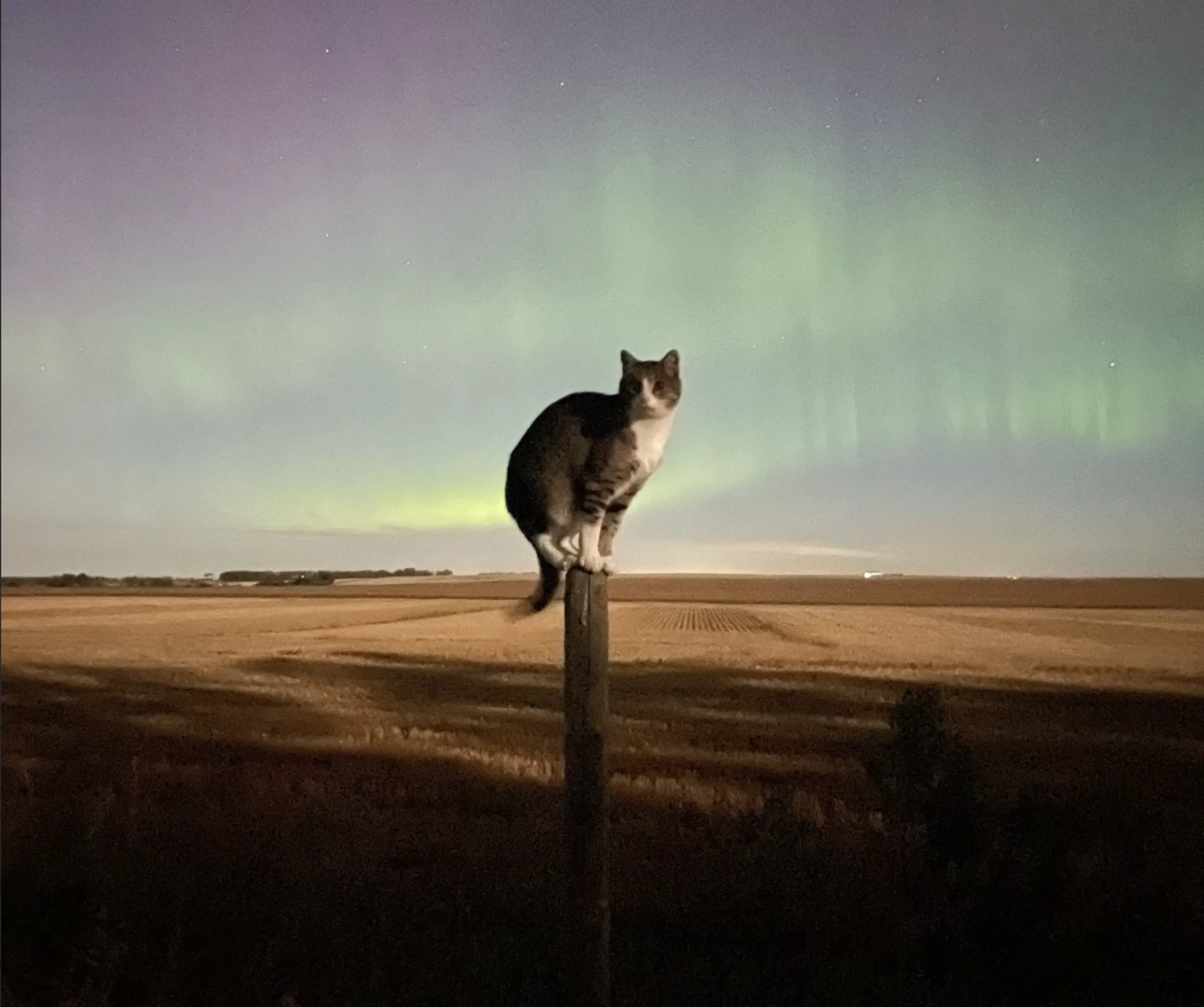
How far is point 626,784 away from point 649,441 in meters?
1.16

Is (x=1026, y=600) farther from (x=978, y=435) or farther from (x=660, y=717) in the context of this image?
(x=660, y=717)

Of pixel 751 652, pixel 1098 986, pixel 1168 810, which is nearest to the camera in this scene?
pixel 1098 986

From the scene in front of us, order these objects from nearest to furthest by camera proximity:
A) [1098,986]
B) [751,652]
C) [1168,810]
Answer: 1. [1098,986]
2. [1168,810]
3. [751,652]

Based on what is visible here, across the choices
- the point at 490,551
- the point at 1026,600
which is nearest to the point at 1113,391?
the point at 1026,600

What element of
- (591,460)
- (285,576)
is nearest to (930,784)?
(591,460)

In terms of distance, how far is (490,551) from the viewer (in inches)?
120

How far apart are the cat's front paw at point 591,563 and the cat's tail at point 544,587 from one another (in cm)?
33

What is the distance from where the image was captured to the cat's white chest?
2.38 metres

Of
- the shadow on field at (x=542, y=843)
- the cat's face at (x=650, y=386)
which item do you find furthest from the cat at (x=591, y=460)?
the shadow on field at (x=542, y=843)

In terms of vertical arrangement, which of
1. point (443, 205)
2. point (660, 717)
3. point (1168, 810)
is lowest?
point (1168, 810)

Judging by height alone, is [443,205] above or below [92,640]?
above

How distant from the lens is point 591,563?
2.18 meters

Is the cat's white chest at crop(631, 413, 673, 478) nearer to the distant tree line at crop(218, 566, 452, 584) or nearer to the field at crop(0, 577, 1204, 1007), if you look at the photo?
the field at crop(0, 577, 1204, 1007)

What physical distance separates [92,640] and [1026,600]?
2.83 m
